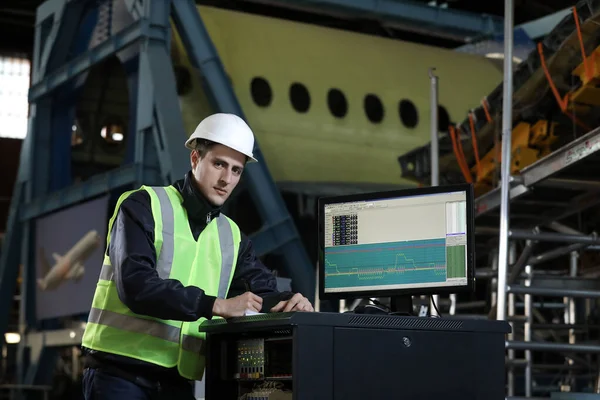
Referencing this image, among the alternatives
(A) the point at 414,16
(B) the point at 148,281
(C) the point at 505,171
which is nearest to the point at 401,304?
(B) the point at 148,281

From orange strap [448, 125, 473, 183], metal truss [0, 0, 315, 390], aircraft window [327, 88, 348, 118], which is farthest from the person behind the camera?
aircraft window [327, 88, 348, 118]

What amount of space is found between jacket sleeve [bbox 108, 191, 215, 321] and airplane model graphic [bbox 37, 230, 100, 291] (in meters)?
7.46

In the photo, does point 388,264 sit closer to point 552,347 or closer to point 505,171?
point 552,347

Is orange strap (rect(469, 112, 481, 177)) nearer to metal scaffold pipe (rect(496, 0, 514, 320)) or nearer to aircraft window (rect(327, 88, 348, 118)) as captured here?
metal scaffold pipe (rect(496, 0, 514, 320))

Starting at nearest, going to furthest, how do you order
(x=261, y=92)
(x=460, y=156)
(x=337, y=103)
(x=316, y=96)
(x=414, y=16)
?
1. (x=460, y=156)
2. (x=261, y=92)
3. (x=316, y=96)
4. (x=337, y=103)
5. (x=414, y=16)

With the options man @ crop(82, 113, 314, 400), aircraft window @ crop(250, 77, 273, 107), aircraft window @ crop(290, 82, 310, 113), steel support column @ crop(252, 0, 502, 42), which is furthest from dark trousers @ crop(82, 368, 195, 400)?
steel support column @ crop(252, 0, 502, 42)

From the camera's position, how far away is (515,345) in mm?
5277

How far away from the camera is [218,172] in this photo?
3408mm

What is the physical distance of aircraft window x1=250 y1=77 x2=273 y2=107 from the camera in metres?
13.0

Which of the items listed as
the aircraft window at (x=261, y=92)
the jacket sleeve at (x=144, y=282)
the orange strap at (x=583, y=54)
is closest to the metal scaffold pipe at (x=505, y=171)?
the orange strap at (x=583, y=54)

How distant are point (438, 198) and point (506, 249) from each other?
1.91 m

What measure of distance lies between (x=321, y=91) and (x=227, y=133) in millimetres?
10433

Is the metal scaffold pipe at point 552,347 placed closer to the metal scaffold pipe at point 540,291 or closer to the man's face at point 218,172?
the metal scaffold pipe at point 540,291

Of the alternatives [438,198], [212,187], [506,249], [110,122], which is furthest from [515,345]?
[110,122]
